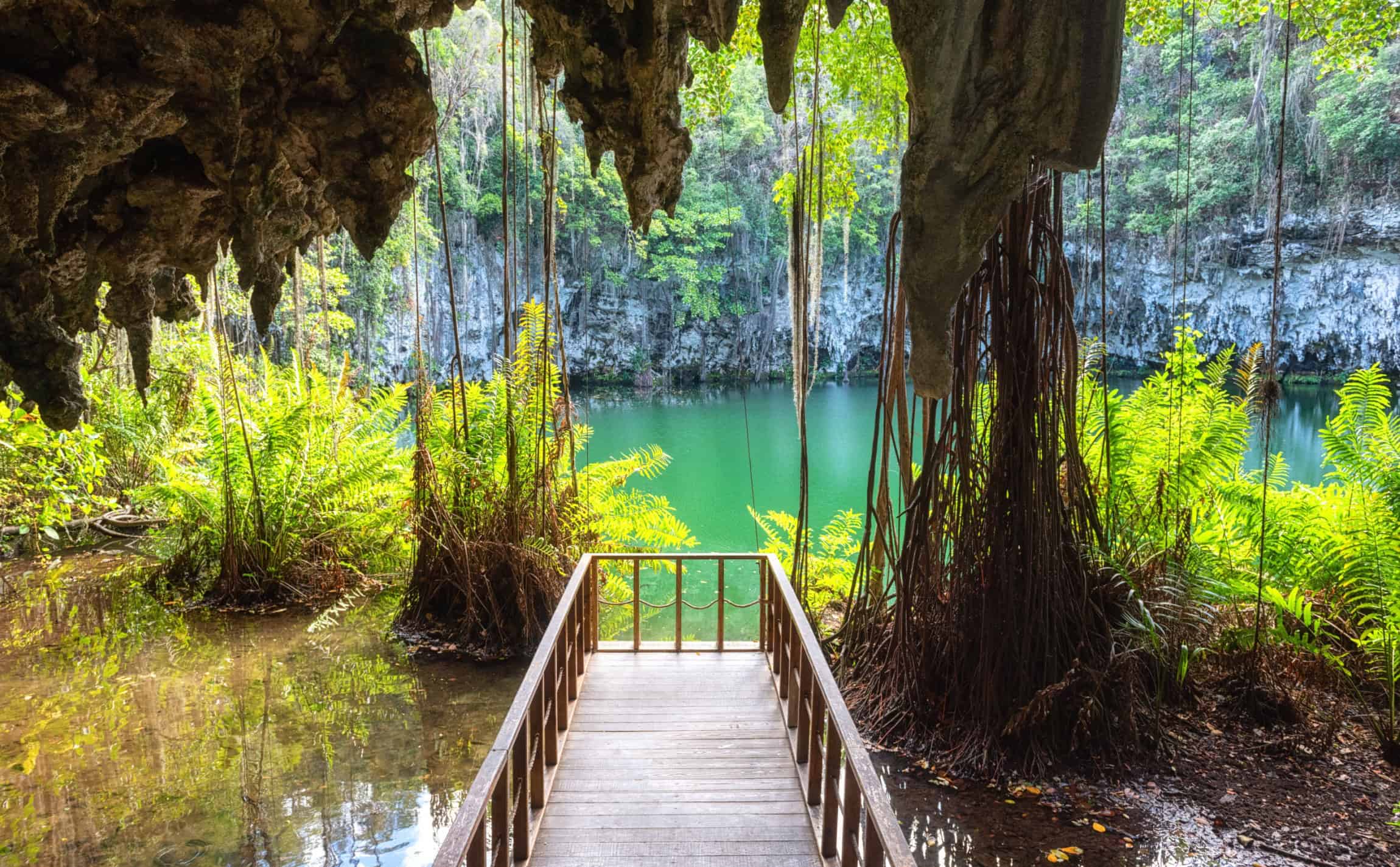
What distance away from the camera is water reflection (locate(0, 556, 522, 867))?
3.28 meters

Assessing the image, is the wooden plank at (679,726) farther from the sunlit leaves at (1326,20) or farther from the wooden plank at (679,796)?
the sunlit leaves at (1326,20)

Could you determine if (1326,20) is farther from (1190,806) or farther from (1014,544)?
(1190,806)

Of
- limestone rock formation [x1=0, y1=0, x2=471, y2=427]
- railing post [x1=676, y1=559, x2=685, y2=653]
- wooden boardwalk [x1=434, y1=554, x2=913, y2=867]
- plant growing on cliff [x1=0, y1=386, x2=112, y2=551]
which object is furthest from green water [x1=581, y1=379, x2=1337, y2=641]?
plant growing on cliff [x1=0, y1=386, x2=112, y2=551]

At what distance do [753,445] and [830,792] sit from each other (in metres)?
16.4

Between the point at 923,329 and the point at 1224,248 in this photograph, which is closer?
the point at 923,329

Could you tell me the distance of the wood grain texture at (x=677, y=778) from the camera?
8.87ft

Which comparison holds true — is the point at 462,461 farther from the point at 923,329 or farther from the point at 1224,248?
the point at 1224,248

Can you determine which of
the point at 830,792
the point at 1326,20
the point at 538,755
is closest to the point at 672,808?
the point at 538,755

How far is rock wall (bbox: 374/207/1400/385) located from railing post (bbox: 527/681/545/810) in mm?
15414

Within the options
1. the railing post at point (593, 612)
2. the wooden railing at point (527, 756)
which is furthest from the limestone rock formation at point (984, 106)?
the railing post at point (593, 612)

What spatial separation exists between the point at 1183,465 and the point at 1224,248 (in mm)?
19340

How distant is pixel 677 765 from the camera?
330cm

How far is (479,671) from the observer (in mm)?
5055

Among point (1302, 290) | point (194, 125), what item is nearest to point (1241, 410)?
point (194, 125)
